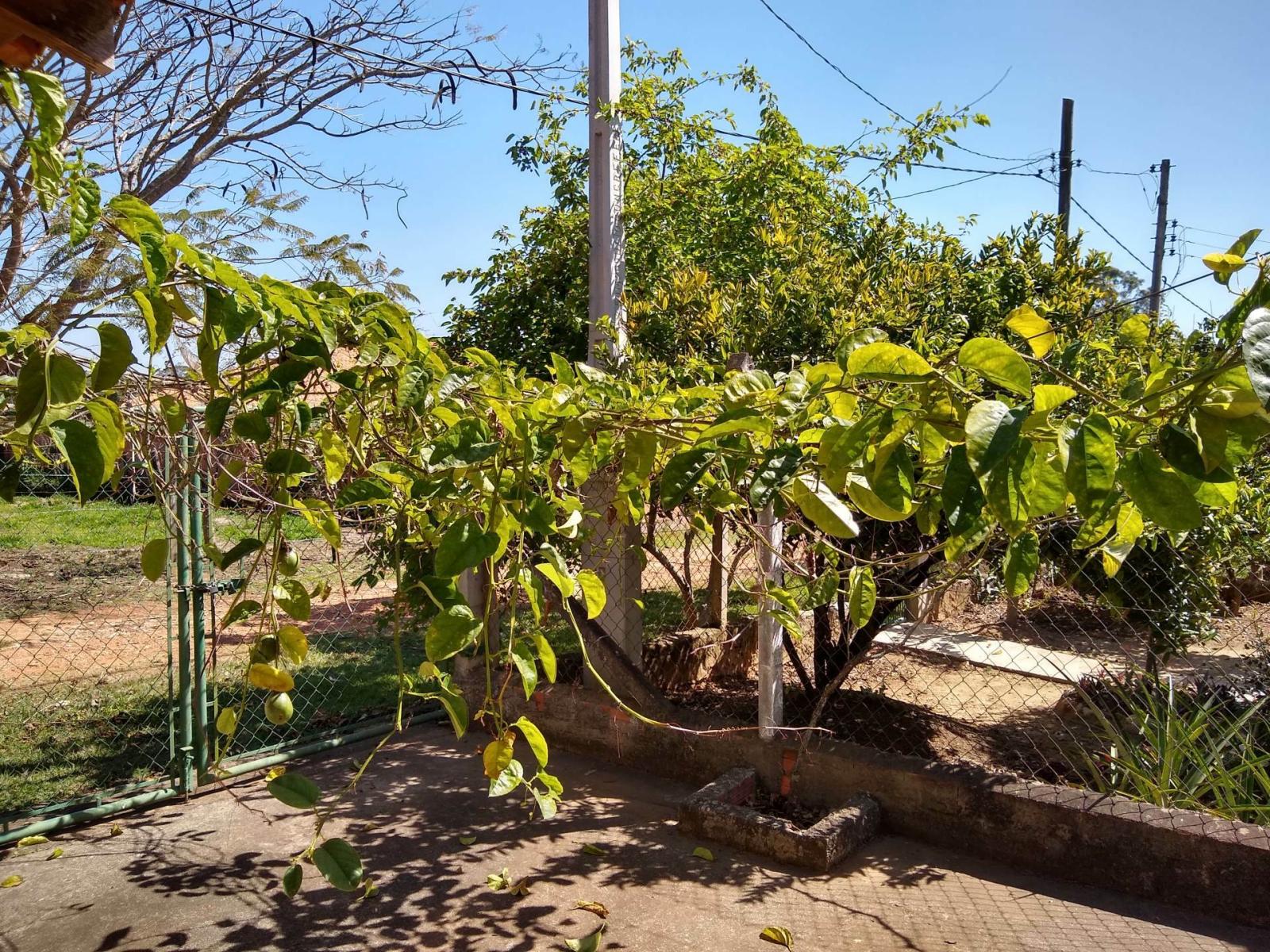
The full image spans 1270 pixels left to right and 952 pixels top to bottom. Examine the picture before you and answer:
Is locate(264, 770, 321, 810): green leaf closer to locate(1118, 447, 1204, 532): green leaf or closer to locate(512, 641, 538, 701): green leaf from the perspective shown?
locate(512, 641, 538, 701): green leaf

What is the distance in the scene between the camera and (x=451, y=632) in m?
1.45

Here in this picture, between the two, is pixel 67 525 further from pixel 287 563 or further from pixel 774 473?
pixel 774 473

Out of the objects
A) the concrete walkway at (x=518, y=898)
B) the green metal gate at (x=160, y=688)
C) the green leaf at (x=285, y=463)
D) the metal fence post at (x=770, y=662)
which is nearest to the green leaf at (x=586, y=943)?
the concrete walkway at (x=518, y=898)

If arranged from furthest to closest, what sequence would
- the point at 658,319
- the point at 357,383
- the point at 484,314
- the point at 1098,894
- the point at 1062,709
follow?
the point at 484,314, the point at 1062,709, the point at 658,319, the point at 1098,894, the point at 357,383

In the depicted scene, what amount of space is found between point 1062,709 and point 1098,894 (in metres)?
2.22

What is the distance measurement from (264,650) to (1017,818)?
118 inches

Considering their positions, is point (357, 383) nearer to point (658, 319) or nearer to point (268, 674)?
point (268, 674)

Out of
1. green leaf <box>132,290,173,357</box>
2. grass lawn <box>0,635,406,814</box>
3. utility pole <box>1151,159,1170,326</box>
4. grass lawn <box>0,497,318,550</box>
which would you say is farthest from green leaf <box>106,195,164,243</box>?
utility pole <box>1151,159,1170,326</box>

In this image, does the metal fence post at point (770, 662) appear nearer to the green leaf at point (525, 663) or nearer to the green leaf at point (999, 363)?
the green leaf at point (525, 663)

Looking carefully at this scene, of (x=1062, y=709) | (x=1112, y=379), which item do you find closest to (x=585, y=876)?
(x=1112, y=379)

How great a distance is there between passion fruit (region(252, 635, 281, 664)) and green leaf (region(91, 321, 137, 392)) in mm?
559

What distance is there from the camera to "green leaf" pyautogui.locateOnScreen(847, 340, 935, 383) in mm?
1167

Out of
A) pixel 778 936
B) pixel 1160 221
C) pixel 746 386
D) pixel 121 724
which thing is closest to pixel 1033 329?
pixel 746 386

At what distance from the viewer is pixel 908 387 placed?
136 cm
